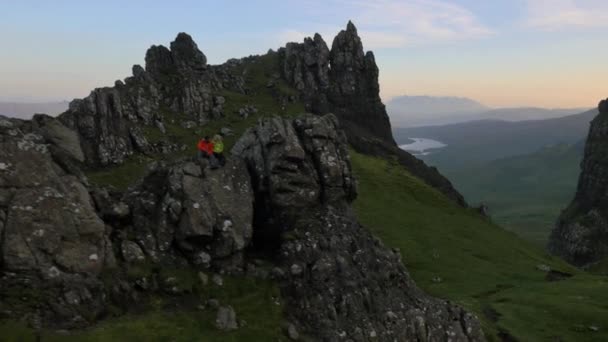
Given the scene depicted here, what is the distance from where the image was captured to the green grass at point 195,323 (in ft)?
87.0

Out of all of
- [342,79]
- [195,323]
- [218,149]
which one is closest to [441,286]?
[218,149]

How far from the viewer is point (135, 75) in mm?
122188

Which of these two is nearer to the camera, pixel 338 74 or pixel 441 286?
pixel 441 286

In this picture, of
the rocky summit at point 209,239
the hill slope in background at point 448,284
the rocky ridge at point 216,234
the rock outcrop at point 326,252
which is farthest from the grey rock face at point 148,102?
the rock outcrop at point 326,252

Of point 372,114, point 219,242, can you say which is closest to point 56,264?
point 219,242

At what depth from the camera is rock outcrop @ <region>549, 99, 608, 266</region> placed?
14262 cm

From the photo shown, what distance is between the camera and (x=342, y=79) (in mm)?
160875

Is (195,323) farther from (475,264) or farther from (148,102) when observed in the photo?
(148,102)

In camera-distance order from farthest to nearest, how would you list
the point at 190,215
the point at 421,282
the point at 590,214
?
the point at 590,214, the point at 421,282, the point at 190,215

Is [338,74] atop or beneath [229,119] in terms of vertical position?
atop

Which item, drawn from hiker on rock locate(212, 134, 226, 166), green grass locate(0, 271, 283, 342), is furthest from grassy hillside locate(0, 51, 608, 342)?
hiker on rock locate(212, 134, 226, 166)

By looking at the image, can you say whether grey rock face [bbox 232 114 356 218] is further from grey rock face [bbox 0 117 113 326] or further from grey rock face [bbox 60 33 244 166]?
grey rock face [bbox 60 33 244 166]

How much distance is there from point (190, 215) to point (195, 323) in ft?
25.6

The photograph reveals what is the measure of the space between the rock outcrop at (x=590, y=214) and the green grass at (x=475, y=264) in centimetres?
4601
